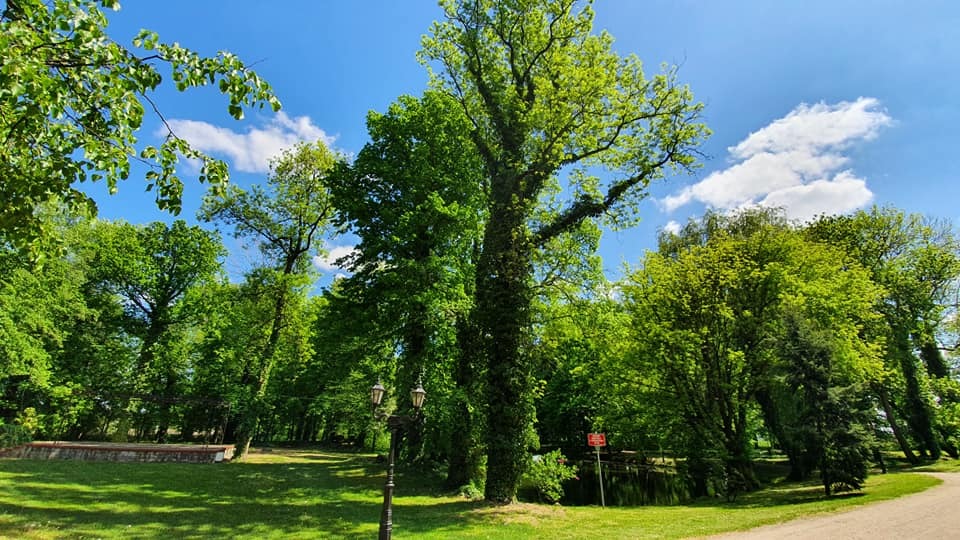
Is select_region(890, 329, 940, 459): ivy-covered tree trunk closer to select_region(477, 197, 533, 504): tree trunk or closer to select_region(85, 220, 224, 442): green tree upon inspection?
select_region(477, 197, 533, 504): tree trunk

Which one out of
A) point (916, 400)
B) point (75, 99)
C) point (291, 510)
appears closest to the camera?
point (75, 99)

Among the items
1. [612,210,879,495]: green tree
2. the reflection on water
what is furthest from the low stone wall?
[612,210,879,495]: green tree

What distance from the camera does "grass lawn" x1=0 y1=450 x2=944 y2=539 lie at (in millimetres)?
9414

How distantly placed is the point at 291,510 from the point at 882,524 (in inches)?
572

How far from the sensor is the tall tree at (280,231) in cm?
2283

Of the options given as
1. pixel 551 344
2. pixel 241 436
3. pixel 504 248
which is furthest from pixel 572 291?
pixel 241 436

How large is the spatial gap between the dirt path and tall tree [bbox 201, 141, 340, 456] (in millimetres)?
21167

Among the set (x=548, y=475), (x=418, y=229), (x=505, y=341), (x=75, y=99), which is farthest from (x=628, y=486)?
(x=75, y=99)

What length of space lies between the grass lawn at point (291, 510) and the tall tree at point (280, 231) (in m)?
5.91

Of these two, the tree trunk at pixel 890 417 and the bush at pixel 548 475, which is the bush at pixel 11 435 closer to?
the bush at pixel 548 475

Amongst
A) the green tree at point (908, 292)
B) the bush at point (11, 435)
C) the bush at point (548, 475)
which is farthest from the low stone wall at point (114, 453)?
the green tree at point (908, 292)

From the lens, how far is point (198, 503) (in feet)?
38.8

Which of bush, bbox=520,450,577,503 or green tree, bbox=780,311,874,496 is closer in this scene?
bush, bbox=520,450,577,503

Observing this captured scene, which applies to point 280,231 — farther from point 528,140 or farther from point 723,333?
point 723,333
